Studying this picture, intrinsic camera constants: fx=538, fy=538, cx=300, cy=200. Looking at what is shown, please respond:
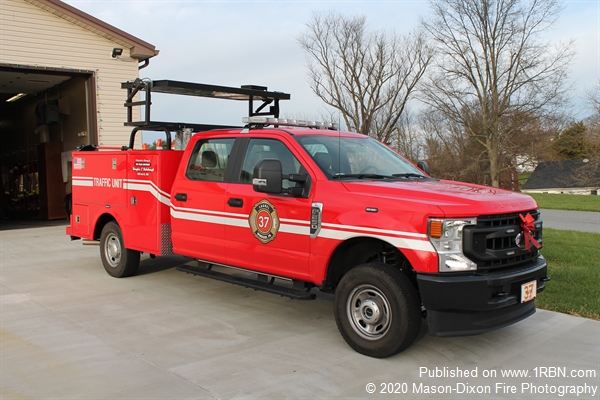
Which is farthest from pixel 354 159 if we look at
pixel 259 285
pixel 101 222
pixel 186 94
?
pixel 101 222

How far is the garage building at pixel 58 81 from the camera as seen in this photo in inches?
555

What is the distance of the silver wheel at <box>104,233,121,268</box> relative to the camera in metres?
7.90

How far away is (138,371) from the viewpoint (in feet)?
14.4

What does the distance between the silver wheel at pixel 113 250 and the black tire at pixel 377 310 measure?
4257 mm

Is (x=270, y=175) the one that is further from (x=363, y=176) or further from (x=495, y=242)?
(x=495, y=242)

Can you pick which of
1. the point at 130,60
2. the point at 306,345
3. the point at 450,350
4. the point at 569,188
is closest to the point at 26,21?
the point at 130,60

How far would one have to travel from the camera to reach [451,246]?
426cm

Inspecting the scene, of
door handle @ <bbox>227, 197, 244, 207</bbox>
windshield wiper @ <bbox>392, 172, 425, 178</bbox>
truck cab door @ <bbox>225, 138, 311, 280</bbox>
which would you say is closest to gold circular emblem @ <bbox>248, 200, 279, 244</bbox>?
truck cab door @ <bbox>225, 138, 311, 280</bbox>

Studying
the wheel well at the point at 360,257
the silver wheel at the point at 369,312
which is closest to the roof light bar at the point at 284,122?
the wheel well at the point at 360,257

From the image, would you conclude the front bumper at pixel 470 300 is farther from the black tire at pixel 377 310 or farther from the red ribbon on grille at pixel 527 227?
the red ribbon on grille at pixel 527 227

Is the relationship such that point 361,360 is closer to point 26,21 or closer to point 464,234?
point 464,234

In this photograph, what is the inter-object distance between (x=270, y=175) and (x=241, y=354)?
1661 millimetres

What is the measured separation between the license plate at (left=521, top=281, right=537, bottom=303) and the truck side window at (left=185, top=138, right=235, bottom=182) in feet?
11.0

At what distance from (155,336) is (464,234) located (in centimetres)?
310
